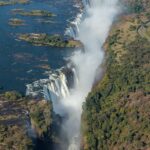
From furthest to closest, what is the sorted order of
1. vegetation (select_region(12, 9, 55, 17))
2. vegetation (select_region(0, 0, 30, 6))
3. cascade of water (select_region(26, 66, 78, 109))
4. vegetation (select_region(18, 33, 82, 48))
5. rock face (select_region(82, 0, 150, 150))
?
vegetation (select_region(0, 0, 30, 6)), vegetation (select_region(12, 9, 55, 17)), vegetation (select_region(18, 33, 82, 48)), cascade of water (select_region(26, 66, 78, 109)), rock face (select_region(82, 0, 150, 150))

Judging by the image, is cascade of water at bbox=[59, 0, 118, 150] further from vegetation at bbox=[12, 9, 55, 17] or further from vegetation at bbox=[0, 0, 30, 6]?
vegetation at bbox=[0, 0, 30, 6]

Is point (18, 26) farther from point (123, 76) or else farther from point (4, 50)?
point (123, 76)

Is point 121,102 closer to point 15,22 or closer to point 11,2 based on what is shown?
point 15,22

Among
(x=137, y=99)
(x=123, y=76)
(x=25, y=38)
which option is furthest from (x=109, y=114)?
(x=25, y=38)

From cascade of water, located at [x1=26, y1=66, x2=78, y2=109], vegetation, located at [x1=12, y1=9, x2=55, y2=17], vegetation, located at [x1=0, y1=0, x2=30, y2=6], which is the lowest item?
cascade of water, located at [x1=26, y1=66, x2=78, y2=109]

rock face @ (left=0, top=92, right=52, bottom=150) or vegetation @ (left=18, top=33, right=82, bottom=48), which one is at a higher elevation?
vegetation @ (left=18, top=33, right=82, bottom=48)

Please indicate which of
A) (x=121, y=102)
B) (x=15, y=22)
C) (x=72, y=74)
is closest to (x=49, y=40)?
(x=15, y=22)

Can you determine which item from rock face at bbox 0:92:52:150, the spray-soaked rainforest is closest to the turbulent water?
the spray-soaked rainforest
